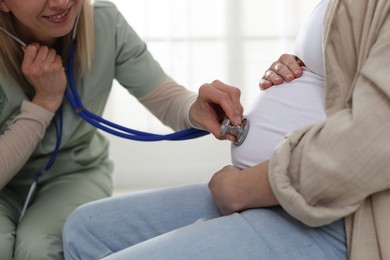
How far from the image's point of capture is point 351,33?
1011 mm

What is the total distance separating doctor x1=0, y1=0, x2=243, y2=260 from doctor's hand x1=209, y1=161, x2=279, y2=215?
7.3 inches

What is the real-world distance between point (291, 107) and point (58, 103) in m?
0.64

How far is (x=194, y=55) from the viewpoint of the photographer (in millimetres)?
2912

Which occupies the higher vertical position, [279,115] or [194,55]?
[279,115]

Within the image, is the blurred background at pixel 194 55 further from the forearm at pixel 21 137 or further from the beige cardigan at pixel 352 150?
the beige cardigan at pixel 352 150

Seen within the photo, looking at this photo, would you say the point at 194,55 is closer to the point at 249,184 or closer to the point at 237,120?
the point at 237,120

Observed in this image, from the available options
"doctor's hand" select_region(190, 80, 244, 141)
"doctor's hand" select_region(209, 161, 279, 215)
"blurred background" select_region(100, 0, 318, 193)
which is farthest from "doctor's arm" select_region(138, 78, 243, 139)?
"blurred background" select_region(100, 0, 318, 193)

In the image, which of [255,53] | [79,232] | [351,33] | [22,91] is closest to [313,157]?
[351,33]

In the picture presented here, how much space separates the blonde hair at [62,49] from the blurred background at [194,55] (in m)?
1.30

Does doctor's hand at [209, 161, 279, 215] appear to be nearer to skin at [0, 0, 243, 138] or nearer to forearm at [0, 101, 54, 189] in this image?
skin at [0, 0, 243, 138]

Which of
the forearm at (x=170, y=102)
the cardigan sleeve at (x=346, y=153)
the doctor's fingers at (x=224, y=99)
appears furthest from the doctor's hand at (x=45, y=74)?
the cardigan sleeve at (x=346, y=153)

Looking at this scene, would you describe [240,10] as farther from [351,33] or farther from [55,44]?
[351,33]

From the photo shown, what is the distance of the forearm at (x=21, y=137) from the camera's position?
1474 mm

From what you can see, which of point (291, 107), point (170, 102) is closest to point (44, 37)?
point (170, 102)
